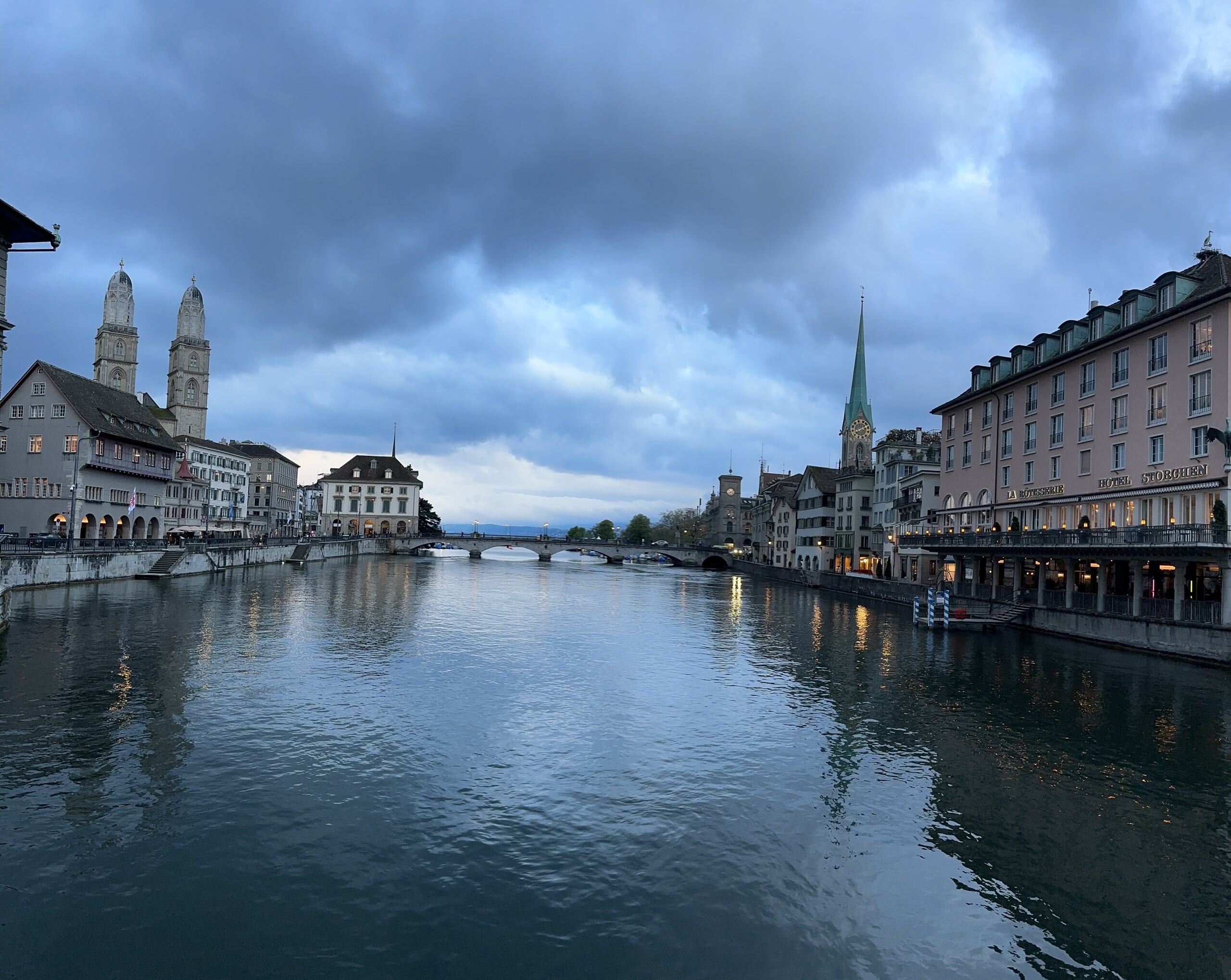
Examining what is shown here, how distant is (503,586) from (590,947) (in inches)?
3044

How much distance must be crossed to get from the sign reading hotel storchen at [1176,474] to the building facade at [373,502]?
15793cm

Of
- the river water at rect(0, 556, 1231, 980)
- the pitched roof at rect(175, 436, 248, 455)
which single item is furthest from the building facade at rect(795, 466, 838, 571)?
the pitched roof at rect(175, 436, 248, 455)

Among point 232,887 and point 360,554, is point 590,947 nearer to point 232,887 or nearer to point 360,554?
point 232,887

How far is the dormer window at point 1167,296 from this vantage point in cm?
4559

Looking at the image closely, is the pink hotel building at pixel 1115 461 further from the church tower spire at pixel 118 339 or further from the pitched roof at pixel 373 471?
the church tower spire at pixel 118 339

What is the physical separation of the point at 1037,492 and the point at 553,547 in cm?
11763

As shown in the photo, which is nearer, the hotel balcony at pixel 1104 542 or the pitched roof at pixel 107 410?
the hotel balcony at pixel 1104 542

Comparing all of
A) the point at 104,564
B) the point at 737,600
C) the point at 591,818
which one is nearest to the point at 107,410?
the point at 104,564

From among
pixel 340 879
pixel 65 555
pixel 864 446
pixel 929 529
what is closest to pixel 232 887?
pixel 340 879

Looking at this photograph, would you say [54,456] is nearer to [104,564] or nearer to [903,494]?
[104,564]

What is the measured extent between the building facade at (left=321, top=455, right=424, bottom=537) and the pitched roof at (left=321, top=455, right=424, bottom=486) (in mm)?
167

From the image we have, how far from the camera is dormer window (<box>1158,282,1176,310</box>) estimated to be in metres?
45.6

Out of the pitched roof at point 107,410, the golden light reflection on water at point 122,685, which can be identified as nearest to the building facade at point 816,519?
the pitched roof at point 107,410

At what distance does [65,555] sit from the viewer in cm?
5719
